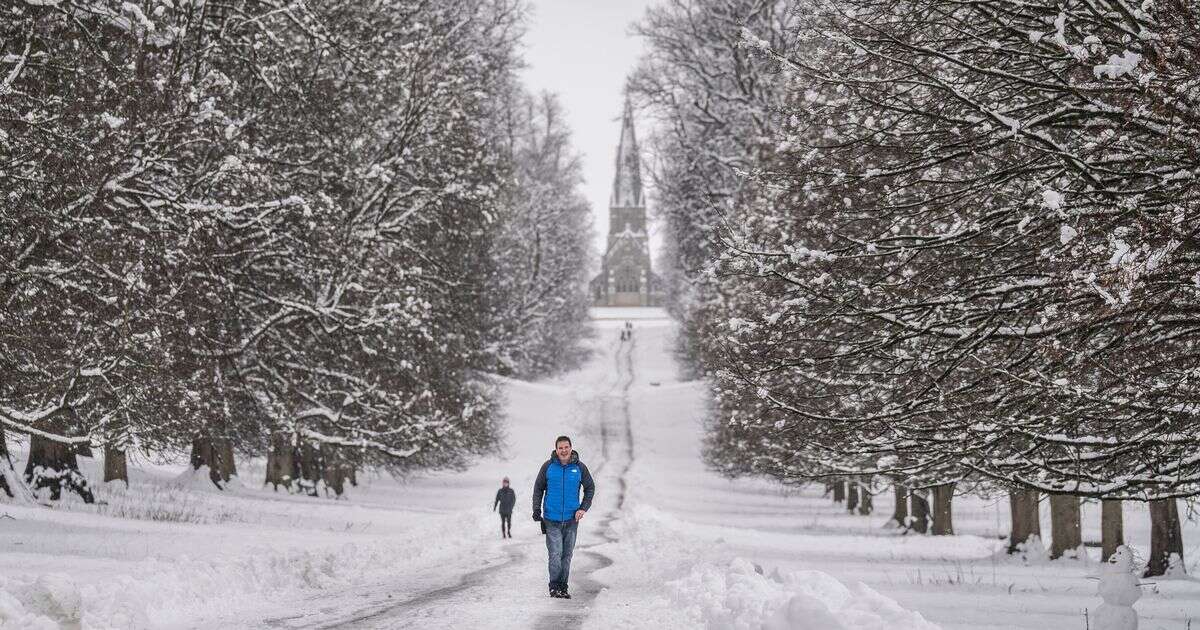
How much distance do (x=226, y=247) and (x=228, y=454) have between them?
9.92m

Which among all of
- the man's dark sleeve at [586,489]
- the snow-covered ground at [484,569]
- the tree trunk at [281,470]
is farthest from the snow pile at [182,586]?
the tree trunk at [281,470]

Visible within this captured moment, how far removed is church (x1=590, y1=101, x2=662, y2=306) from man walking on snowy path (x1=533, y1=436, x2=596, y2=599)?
119 meters

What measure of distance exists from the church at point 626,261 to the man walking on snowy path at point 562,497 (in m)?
119

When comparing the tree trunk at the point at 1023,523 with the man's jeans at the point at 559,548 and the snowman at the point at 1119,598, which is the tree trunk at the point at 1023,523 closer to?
the man's jeans at the point at 559,548

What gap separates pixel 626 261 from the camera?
13400 cm

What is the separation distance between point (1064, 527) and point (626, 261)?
383ft

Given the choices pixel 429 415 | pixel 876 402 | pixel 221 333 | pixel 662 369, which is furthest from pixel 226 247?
pixel 662 369

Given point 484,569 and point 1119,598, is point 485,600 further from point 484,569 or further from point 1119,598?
point 1119,598

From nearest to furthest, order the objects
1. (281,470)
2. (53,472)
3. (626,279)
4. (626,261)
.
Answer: (53,472) < (281,470) < (626,261) < (626,279)

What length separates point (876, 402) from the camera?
35.6ft

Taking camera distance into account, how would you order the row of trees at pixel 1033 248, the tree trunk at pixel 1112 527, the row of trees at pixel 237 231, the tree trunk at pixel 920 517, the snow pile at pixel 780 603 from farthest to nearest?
the tree trunk at pixel 920 517
the tree trunk at pixel 1112 527
the row of trees at pixel 237 231
the snow pile at pixel 780 603
the row of trees at pixel 1033 248

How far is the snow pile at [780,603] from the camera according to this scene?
837cm

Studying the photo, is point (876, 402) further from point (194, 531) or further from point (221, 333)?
point (221, 333)

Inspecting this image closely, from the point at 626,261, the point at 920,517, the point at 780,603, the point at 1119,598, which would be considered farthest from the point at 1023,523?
the point at 626,261
